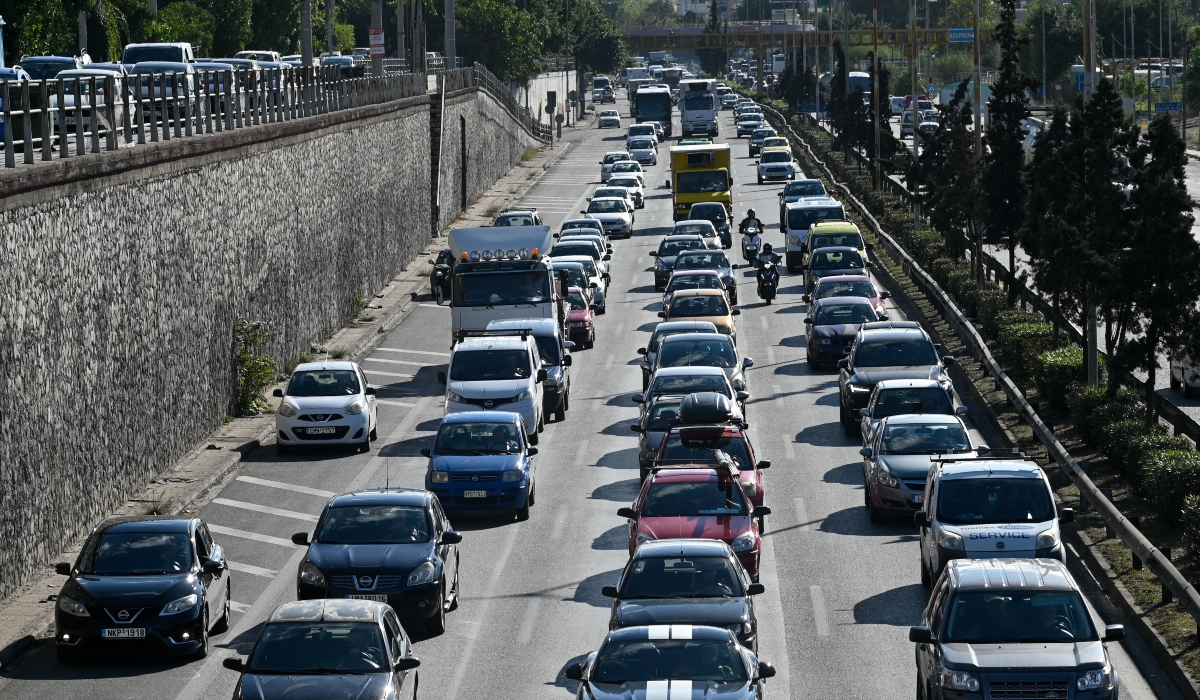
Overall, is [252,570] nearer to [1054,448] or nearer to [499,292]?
[1054,448]

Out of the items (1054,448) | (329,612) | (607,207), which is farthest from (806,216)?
(329,612)

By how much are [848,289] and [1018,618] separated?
26984 mm

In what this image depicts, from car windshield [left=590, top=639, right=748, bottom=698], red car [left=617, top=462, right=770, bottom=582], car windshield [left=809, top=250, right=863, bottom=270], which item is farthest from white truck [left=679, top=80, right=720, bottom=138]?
car windshield [left=590, top=639, right=748, bottom=698]

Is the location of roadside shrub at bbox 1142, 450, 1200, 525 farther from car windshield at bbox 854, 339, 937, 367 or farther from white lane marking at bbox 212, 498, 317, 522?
white lane marking at bbox 212, 498, 317, 522

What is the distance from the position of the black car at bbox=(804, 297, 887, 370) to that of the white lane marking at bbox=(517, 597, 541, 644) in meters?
18.3

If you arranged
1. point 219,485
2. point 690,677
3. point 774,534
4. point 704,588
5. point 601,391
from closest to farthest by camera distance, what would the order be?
1. point 690,677
2. point 704,588
3. point 774,534
4. point 219,485
5. point 601,391

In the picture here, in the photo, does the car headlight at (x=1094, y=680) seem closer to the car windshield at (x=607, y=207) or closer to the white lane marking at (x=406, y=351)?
the white lane marking at (x=406, y=351)

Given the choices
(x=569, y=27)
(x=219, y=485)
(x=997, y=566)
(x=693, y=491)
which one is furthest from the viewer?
(x=569, y=27)

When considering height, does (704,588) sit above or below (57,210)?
below

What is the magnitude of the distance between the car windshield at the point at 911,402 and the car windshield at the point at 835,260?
2000 centimetres

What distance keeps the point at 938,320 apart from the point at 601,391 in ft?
34.8

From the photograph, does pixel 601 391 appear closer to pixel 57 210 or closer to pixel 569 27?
pixel 57 210

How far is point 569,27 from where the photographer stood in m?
171

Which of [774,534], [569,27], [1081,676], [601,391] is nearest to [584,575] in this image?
[774,534]
